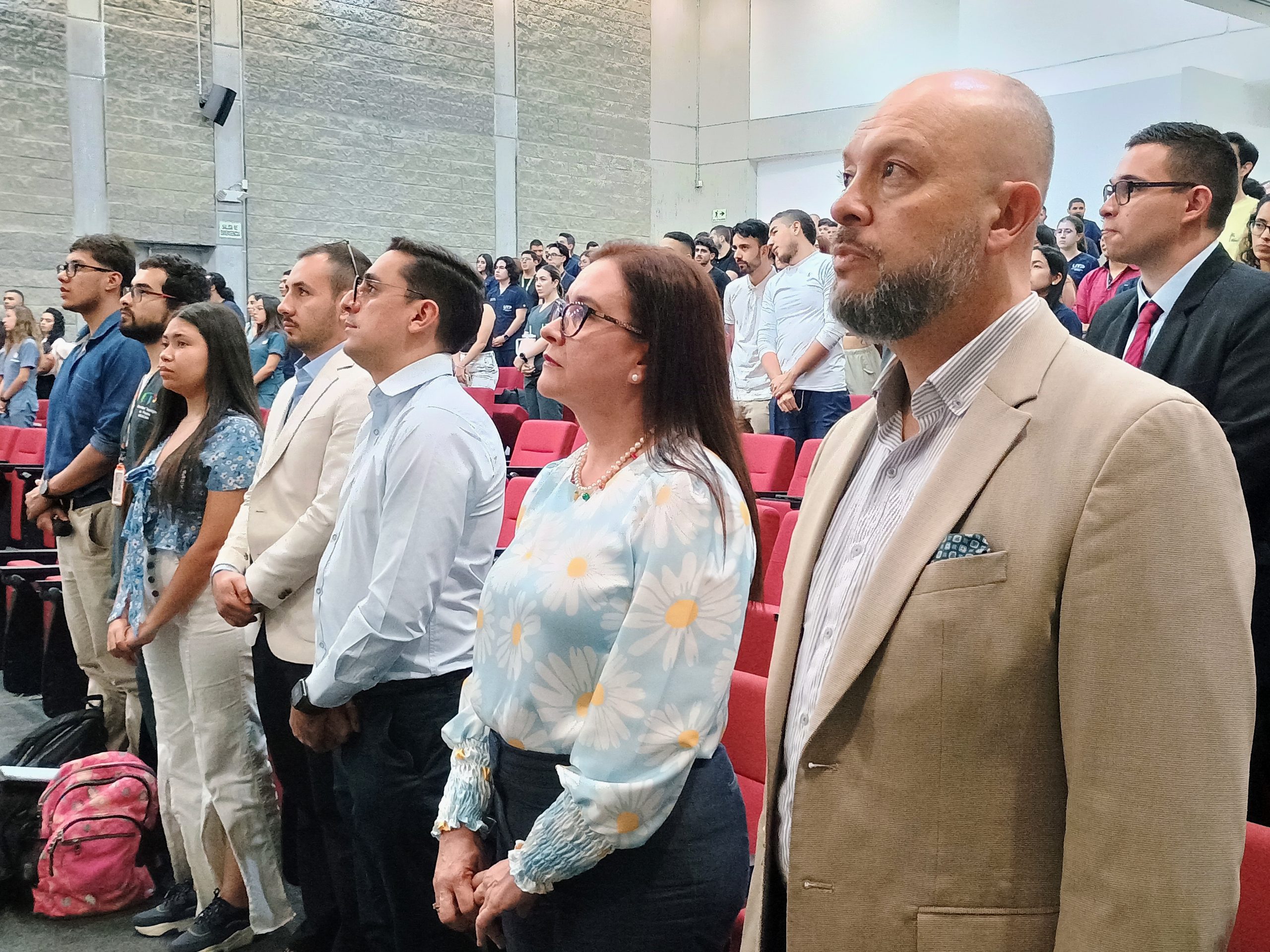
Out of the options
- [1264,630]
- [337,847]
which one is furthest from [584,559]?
[1264,630]

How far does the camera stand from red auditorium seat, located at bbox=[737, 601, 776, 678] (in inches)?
92.9

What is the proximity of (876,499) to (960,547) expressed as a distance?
0.62ft

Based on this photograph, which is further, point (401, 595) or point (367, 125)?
point (367, 125)

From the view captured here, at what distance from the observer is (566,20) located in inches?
578

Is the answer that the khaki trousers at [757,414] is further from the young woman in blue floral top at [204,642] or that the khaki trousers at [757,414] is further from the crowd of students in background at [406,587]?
the young woman in blue floral top at [204,642]

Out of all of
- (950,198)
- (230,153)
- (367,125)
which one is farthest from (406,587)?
(367,125)

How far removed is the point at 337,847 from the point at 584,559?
48.6 inches

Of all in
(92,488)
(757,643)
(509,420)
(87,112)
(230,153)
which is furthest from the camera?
(230,153)

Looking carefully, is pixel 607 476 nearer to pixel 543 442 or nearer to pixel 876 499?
pixel 876 499

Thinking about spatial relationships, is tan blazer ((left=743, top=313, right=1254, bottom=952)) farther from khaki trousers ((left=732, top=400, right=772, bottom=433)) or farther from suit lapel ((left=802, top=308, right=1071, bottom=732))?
khaki trousers ((left=732, top=400, right=772, bottom=433))

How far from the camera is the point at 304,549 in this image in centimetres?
212

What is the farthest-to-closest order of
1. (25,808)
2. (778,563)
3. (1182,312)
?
(778,563) → (25,808) → (1182,312)

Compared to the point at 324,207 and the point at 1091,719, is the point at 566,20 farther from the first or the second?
the point at 1091,719

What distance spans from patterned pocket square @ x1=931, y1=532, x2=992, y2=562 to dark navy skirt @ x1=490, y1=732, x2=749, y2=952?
0.55 m
